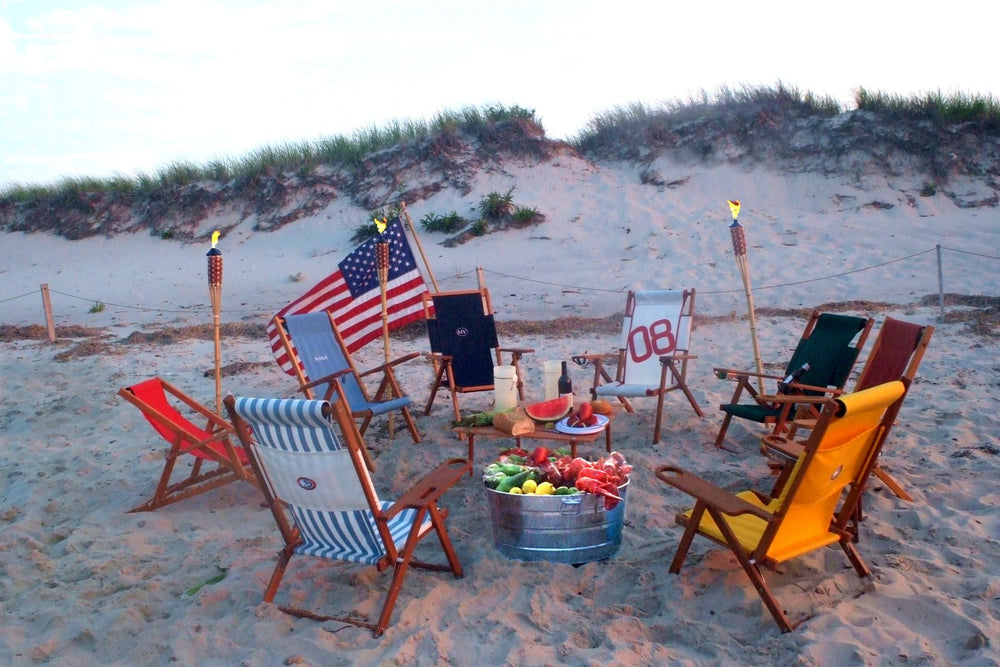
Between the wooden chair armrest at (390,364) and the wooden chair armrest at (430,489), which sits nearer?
the wooden chair armrest at (430,489)

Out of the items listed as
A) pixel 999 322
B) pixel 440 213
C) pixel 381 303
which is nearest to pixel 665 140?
pixel 440 213

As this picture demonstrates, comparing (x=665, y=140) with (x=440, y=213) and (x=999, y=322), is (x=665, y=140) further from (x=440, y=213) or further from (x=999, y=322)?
(x=999, y=322)

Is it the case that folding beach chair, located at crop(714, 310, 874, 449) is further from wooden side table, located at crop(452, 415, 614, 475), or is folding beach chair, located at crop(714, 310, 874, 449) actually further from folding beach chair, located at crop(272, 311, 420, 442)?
folding beach chair, located at crop(272, 311, 420, 442)

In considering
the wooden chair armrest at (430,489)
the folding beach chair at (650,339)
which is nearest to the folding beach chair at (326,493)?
the wooden chair armrest at (430,489)

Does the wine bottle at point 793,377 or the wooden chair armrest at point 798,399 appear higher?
the wooden chair armrest at point 798,399

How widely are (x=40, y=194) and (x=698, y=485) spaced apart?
Answer: 19693mm

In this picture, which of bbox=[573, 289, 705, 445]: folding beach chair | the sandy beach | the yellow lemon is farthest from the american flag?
the yellow lemon

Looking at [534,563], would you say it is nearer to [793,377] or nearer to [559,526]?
[559,526]

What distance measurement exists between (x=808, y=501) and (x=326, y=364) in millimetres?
3642

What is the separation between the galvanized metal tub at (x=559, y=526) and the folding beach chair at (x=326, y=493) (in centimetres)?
32

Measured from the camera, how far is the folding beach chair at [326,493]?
299 cm

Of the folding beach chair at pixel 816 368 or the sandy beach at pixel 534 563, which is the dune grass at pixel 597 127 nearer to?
the sandy beach at pixel 534 563

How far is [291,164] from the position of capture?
57.3 feet

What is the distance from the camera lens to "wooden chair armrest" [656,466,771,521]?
2.88 meters
